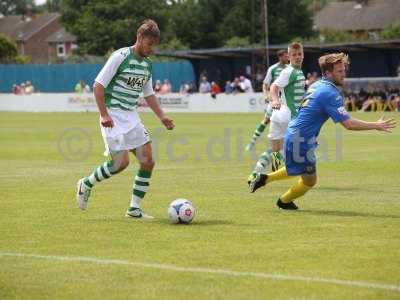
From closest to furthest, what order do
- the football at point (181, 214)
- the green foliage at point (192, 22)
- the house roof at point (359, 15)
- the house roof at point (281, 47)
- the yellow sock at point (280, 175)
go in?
the football at point (181, 214), the yellow sock at point (280, 175), the house roof at point (281, 47), the green foliage at point (192, 22), the house roof at point (359, 15)

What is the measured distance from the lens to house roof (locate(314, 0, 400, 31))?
118375 mm

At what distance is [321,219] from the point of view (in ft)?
39.8

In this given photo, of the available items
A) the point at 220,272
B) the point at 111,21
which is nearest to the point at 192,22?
the point at 111,21

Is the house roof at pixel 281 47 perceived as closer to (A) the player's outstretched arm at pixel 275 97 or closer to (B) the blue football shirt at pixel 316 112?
(A) the player's outstretched arm at pixel 275 97

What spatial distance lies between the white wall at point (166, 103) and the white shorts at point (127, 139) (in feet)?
119

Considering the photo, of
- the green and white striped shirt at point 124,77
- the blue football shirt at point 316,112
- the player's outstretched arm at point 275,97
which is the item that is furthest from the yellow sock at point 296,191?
the player's outstretched arm at point 275,97

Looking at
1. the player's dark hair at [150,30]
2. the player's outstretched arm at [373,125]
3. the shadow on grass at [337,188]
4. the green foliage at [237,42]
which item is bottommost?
the green foliage at [237,42]

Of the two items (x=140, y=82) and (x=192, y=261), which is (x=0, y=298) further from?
(x=140, y=82)

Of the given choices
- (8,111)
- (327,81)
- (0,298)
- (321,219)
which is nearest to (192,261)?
(0,298)

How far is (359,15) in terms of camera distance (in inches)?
4879

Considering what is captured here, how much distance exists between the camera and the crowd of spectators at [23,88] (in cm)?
6588

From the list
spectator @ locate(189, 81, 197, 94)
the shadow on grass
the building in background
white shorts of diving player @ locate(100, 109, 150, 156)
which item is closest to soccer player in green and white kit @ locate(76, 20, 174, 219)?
white shorts of diving player @ locate(100, 109, 150, 156)

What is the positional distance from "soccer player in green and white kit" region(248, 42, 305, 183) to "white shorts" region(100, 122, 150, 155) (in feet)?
13.6

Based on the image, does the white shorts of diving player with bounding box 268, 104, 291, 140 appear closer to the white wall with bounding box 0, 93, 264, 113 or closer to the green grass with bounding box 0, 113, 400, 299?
the green grass with bounding box 0, 113, 400, 299
